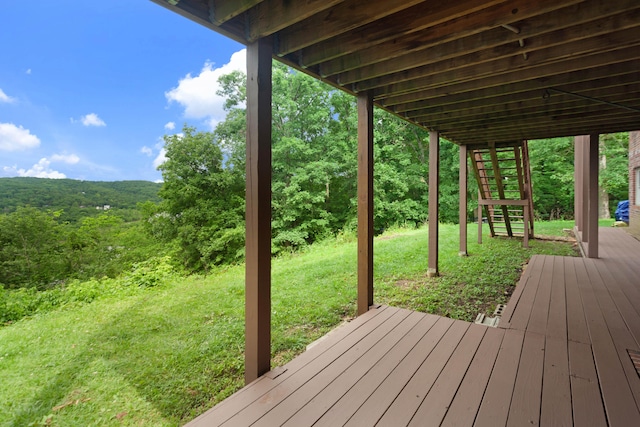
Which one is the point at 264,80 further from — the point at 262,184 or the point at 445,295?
the point at 445,295

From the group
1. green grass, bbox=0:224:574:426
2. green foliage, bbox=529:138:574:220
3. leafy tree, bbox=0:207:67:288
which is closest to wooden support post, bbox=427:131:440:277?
green grass, bbox=0:224:574:426

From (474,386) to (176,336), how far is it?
287cm

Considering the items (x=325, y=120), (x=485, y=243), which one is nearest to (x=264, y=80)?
(x=485, y=243)

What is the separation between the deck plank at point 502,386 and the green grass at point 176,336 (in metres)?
0.99

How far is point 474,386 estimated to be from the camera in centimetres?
165

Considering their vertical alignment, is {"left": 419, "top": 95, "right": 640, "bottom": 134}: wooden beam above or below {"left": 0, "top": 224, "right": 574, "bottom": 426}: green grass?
above

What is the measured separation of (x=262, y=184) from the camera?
1.85m

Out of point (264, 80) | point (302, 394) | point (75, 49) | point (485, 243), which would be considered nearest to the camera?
point (302, 394)

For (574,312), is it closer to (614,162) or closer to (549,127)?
(549,127)

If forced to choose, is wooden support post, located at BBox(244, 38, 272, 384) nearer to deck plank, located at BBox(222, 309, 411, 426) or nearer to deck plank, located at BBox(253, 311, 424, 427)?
deck plank, located at BBox(222, 309, 411, 426)

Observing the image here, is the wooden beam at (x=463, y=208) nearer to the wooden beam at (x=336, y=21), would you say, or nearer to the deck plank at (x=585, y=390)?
the deck plank at (x=585, y=390)

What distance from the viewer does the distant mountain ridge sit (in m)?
9.72

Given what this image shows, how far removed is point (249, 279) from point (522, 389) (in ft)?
5.55

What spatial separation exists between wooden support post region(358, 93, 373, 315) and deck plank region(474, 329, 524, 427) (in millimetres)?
1190
